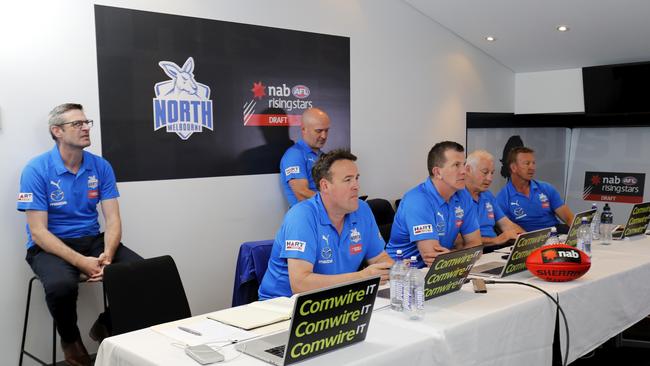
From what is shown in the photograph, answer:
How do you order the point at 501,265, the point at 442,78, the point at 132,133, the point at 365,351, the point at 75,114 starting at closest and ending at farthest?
the point at 365,351 < the point at 501,265 < the point at 75,114 < the point at 132,133 < the point at 442,78

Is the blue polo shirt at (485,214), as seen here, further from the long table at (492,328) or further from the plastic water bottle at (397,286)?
the plastic water bottle at (397,286)

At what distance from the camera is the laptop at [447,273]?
2.10m

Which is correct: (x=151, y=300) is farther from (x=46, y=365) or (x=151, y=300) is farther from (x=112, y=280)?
(x=46, y=365)

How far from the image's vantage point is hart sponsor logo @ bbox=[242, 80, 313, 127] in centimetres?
438

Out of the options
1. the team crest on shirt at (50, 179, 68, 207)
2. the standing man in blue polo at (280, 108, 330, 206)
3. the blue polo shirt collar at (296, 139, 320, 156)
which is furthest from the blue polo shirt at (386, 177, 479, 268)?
the team crest on shirt at (50, 179, 68, 207)

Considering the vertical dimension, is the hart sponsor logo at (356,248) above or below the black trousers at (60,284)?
A: above

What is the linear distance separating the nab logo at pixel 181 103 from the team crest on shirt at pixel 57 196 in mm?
834

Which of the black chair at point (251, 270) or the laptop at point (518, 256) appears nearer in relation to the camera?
the laptop at point (518, 256)

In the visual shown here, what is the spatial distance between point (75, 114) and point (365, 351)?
2.30m

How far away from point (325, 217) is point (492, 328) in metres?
0.85

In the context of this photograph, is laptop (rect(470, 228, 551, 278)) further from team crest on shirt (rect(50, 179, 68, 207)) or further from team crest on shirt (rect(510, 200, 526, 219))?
team crest on shirt (rect(50, 179, 68, 207))

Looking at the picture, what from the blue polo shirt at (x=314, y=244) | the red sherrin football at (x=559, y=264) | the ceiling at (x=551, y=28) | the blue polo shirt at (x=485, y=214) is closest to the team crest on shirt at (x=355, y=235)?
the blue polo shirt at (x=314, y=244)

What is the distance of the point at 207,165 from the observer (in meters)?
4.13

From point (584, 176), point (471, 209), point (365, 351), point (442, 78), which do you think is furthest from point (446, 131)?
point (365, 351)
